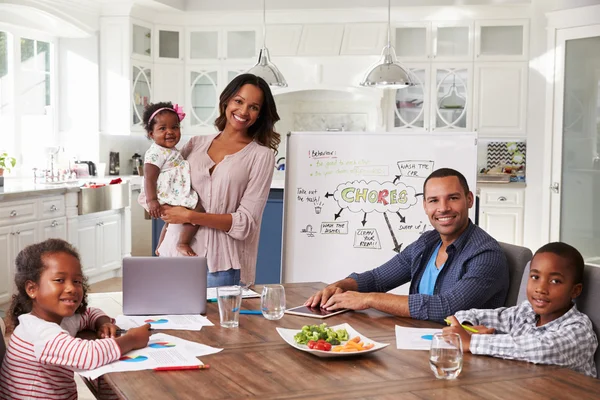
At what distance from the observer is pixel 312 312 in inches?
94.7

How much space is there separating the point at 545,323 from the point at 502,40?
5787 millimetres

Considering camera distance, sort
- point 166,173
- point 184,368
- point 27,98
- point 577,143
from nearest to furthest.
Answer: point 184,368 → point 166,173 → point 577,143 → point 27,98

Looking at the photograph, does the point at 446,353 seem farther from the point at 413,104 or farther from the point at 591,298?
the point at 413,104

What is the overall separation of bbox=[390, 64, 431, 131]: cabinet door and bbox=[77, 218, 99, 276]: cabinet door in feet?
9.91

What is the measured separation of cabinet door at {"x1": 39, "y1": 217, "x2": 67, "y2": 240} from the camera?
18.6 ft

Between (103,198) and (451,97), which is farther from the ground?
(451,97)

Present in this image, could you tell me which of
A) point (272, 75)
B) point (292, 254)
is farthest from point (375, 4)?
point (292, 254)

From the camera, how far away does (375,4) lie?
296 inches

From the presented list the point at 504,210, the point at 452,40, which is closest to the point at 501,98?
the point at 452,40

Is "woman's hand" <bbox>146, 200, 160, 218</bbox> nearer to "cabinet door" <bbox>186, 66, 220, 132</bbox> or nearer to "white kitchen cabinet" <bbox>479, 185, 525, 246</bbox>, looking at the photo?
"white kitchen cabinet" <bbox>479, 185, 525, 246</bbox>

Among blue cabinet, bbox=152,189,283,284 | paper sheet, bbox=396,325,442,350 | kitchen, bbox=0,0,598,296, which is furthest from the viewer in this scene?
kitchen, bbox=0,0,598,296

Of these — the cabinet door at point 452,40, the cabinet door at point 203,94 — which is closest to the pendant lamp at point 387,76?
the cabinet door at point 452,40

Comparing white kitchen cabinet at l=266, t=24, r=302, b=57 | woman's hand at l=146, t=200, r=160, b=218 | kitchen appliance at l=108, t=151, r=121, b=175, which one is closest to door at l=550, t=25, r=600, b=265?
white kitchen cabinet at l=266, t=24, r=302, b=57

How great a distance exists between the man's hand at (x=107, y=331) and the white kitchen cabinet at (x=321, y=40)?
18.6 feet
